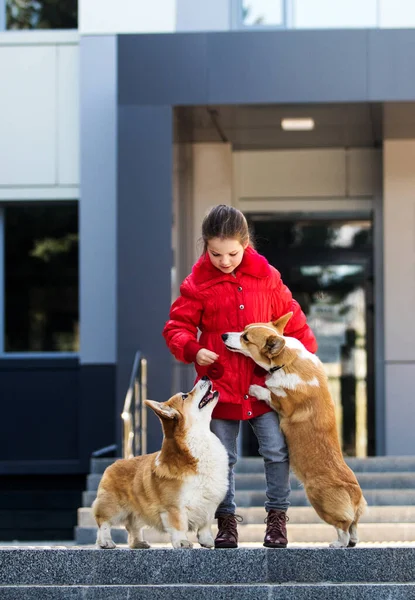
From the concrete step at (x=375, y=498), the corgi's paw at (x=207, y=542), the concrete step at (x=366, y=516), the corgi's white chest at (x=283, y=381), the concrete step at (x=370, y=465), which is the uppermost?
the corgi's white chest at (x=283, y=381)

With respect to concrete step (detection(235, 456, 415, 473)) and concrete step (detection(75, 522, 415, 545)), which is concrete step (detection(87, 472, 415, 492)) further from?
concrete step (detection(75, 522, 415, 545))

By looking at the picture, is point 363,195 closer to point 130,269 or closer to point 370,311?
point 370,311

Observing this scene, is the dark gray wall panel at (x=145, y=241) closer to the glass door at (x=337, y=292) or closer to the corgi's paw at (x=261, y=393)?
the glass door at (x=337, y=292)

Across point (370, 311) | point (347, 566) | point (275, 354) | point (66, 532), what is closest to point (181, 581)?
point (347, 566)

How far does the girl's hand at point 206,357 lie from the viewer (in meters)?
5.37

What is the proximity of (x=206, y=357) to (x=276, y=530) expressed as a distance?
0.90 meters

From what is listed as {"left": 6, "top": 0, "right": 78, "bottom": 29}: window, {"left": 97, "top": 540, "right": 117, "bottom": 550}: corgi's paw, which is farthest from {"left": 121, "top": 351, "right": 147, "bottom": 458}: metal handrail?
{"left": 6, "top": 0, "right": 78, "bottom": 29}: window

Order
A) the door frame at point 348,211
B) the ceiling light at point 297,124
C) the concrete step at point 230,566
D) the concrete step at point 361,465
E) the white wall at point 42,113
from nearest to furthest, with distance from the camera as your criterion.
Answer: the concrete step at point 230,566
the concrete step at point 361,465
the ceiling light at point 297,124
the white wall at point 42,113
the door frame at point 348,211

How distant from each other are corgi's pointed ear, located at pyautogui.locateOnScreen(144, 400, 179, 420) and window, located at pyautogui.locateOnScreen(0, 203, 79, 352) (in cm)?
645

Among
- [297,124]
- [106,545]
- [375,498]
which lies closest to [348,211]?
[297,124]

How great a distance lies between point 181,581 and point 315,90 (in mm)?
5408

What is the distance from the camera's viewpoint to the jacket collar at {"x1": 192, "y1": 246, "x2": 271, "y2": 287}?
18.4 feet

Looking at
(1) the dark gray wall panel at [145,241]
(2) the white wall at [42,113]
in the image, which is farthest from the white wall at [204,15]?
(1) the dark gray wall panel at [145,241]

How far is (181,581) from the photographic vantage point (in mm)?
5266
